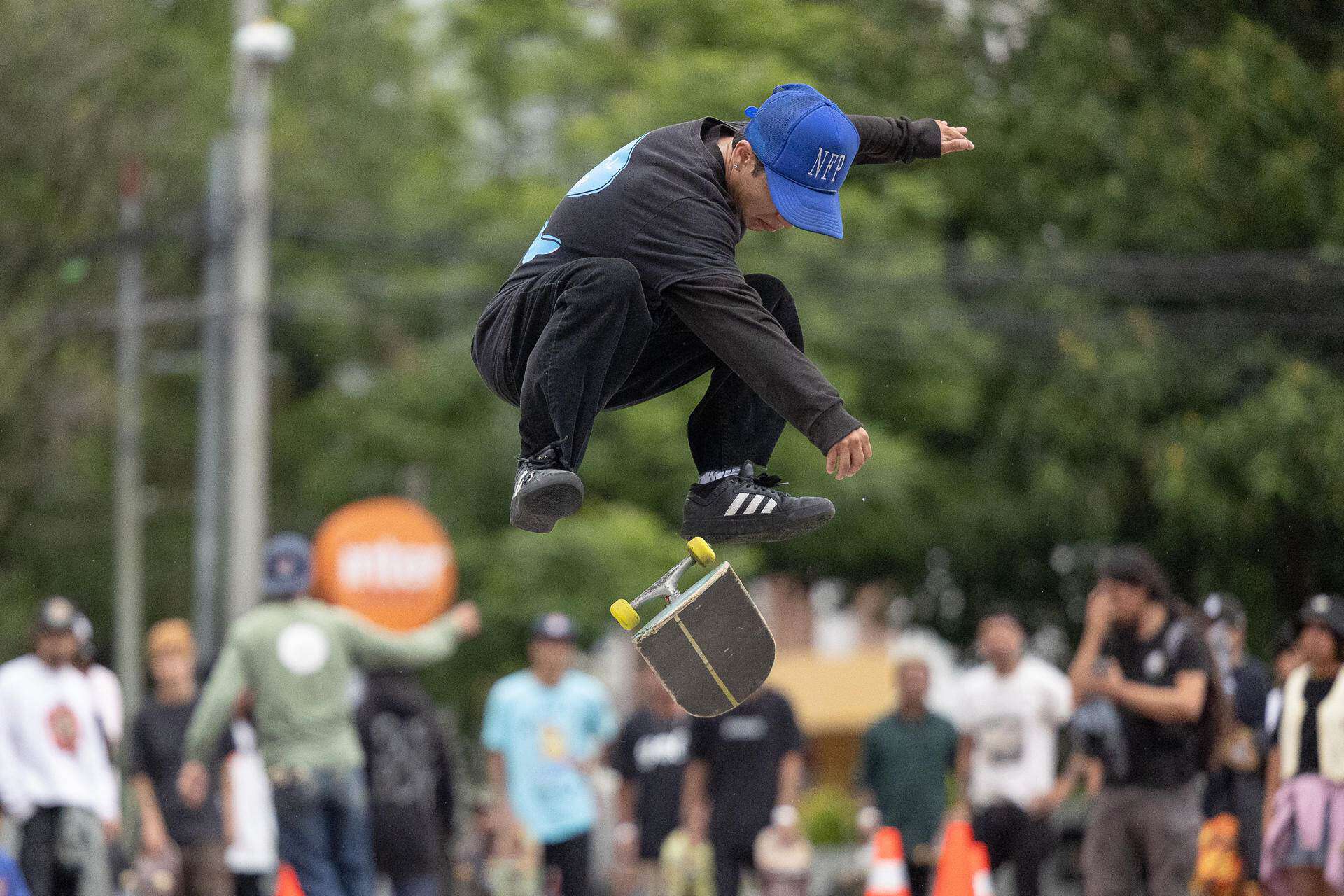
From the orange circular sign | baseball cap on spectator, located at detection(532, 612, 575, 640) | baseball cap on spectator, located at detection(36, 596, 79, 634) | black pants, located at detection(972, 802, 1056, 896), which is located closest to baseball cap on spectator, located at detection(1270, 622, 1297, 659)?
black pants, located at detection(972, 802, 1056, 896)

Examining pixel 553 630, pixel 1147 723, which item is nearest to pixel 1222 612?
pixel 1147 723

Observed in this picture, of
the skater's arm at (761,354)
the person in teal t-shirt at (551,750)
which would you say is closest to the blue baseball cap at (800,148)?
the skater's arm at (761,354)

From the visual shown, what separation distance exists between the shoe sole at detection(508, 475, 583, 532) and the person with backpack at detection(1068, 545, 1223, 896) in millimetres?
4031

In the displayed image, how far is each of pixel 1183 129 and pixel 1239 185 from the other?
2.72ft

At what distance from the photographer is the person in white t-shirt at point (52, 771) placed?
951 centimetres

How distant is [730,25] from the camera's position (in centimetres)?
2273

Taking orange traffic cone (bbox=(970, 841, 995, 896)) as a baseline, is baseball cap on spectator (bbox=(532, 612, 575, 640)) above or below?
above

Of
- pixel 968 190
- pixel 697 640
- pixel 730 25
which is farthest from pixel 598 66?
pixel 697 640

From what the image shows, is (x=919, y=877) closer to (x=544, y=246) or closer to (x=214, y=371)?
(x=544, y=246)

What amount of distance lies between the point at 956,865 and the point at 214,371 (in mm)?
11475

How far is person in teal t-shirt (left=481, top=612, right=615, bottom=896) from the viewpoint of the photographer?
10695 millimetres

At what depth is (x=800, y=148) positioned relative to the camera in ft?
18.1

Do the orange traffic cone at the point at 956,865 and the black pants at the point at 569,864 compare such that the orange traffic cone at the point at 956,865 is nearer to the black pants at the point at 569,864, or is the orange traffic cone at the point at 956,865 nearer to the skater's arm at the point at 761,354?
the black pants at the point at 569,864

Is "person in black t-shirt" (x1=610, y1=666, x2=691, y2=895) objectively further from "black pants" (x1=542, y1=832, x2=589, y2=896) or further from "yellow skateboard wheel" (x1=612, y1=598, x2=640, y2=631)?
"yellow skateboard wheel" (x1=612, y1=598, x2=640, y2=631)
